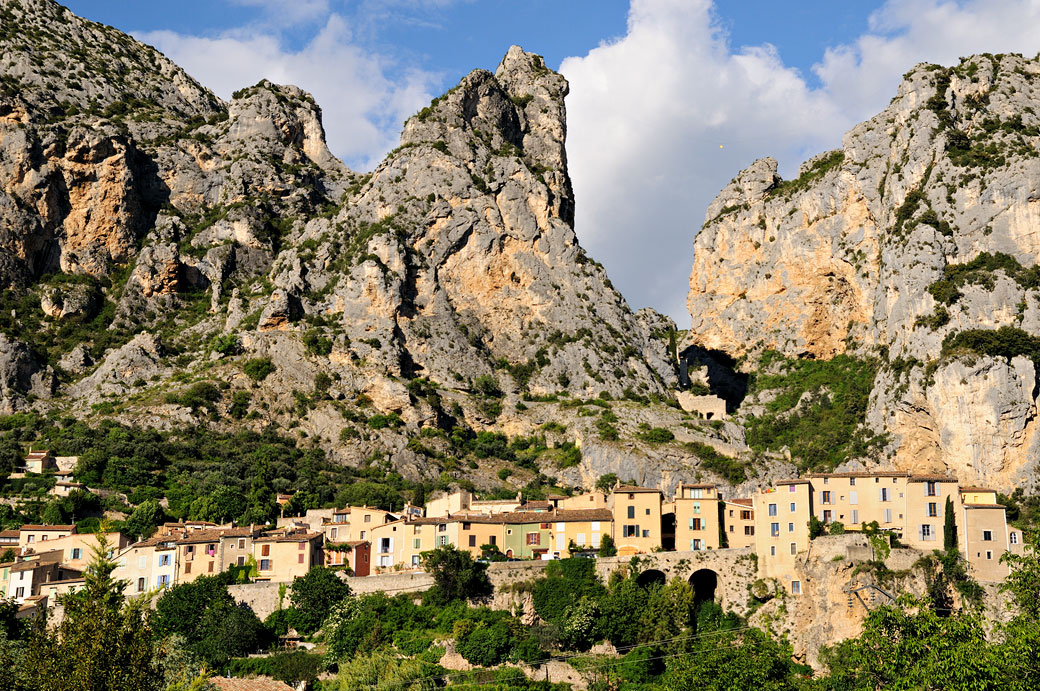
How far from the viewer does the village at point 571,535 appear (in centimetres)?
6931

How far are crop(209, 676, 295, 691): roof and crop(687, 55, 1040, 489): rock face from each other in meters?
60.5

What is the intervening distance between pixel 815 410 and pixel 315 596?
62984 mm

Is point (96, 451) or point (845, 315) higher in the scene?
point (845, 315)

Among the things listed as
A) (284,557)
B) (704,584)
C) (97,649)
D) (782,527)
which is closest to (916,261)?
(782,527)

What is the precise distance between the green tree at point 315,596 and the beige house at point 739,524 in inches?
1009

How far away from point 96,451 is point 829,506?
5981 cm

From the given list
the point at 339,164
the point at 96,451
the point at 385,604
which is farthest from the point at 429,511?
the point at 339,164

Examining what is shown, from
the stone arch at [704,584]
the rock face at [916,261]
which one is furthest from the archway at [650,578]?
the rock face at [916,261]

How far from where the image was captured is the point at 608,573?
7212 centimetres

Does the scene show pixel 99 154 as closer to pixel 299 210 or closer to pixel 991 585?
pixel 299 210

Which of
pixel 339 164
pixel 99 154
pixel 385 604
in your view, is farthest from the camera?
pixel 339 164

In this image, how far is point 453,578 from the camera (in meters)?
70.7

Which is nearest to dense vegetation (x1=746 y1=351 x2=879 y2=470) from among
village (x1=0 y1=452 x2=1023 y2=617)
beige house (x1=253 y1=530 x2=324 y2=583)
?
village (x1=0 y1=452 x2=1023 y2=617)

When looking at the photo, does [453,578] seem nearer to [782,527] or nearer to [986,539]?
[782,527]
